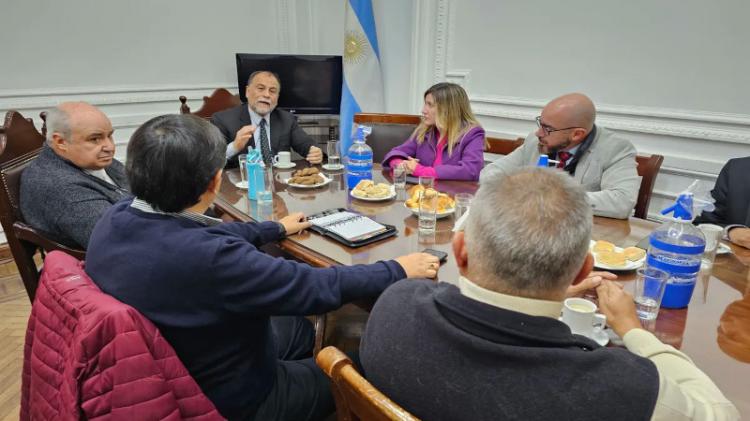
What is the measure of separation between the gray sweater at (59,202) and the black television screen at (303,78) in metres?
2.26

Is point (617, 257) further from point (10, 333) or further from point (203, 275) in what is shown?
point (10, 333)

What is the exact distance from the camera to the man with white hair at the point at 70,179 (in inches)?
64.5

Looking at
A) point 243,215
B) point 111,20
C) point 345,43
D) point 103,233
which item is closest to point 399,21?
point 345,43

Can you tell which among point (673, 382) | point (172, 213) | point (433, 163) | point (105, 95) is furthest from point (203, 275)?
point (105, 95)

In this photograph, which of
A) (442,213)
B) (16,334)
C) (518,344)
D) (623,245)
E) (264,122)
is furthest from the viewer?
(264,122)

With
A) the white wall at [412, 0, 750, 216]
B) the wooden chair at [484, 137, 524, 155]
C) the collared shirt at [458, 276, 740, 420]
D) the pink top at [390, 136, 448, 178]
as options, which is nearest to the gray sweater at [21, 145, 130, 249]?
the pink top at [390, 136, 448, 178]

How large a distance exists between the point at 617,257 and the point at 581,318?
40 centimetres

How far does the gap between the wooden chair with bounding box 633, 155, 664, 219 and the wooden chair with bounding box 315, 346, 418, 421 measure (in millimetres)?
1885

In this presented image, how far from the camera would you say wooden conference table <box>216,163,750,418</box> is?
899 mm

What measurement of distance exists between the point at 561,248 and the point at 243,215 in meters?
1.27

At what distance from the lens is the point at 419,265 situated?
120 cm

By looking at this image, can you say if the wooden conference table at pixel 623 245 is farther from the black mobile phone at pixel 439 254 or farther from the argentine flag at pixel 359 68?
the argentine flag at pixel 359 68

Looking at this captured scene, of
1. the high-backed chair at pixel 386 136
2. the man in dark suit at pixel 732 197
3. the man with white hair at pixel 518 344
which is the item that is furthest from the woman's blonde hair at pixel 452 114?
the man with white hair at pixel 518 344

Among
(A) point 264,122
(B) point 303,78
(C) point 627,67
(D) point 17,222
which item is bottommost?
(D) point 17,222
